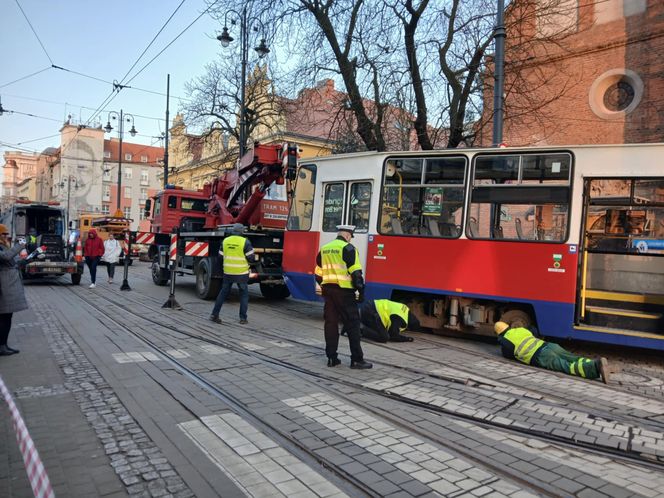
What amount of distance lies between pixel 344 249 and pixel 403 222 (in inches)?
112

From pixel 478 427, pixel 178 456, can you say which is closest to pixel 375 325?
pixel 478 427

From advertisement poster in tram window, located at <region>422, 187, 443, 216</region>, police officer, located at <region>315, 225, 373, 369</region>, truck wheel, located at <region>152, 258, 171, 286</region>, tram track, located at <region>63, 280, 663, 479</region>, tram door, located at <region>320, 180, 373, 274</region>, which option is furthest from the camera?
truck wheel, located at <region>152, 258, 171, 286</region>

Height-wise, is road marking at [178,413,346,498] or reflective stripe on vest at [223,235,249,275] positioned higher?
reflective stripe on vest at [223,235,249,275]

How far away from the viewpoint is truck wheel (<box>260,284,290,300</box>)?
13.7 metres

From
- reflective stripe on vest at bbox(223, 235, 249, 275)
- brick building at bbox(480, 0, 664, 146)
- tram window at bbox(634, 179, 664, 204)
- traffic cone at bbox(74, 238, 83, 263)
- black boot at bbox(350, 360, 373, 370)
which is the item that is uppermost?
brick building at bbox(480, 0, 664, 146)

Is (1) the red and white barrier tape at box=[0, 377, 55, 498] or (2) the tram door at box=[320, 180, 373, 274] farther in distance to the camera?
(2) the tram door at box=[320, 180, 373, 274]

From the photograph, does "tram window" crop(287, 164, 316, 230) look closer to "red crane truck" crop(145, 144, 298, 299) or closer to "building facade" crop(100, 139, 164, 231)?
"red crane truck" crop(145, 144, 298, 299)

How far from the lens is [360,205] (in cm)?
931

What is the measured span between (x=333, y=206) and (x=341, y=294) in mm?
3886

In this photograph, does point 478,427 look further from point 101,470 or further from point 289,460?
point 101,470

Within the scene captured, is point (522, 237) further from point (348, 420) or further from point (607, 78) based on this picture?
point (607, 78)

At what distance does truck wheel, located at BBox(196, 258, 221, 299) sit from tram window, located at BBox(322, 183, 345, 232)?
4.18 metres

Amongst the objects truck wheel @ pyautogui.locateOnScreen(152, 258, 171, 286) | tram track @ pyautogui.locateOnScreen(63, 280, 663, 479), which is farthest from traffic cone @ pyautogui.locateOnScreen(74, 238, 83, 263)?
tram track @ pyautogui.locateOnScreen(63, 280, 663, 479)

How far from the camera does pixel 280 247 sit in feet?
41.3
